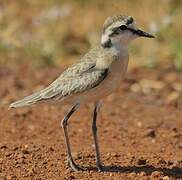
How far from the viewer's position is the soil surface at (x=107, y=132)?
6.07 metres

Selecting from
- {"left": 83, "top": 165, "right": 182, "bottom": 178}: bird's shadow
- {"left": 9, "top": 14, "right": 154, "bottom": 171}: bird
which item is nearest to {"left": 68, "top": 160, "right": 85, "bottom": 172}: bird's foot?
{"left": 9, "top": 14, "right": 154, "bottom": 171}: bird

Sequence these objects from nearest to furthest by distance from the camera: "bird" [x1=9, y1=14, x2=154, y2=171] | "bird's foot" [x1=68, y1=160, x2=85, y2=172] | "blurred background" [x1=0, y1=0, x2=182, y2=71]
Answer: "bird" [x1=9, y1=14, x2=154, y2=171] < "bird's foot" [x1=68, y1=160, x2=85, y2=172] < "blurred background" [x1=0, y1=0, x2=182, y2=71]

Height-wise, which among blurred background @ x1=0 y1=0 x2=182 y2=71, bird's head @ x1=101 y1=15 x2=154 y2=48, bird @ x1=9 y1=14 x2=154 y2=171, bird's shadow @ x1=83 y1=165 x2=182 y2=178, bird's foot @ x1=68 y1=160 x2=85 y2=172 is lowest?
bird's shadow @ x1=83 y1=165 x2=182 y2=178

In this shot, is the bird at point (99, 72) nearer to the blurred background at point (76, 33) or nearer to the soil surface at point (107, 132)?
the soil surface at point (107, 132)

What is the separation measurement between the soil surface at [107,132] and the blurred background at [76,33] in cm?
38

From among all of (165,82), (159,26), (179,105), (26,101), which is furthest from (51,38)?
(26,101)

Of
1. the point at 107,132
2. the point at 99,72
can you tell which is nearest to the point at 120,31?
the point at 99,72

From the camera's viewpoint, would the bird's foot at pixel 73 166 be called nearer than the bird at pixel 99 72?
No

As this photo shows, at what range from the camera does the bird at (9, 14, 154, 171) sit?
5805mm

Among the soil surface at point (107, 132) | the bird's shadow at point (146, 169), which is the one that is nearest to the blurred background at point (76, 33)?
the soil surface at point (107, 132)

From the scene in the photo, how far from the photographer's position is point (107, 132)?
7.96m

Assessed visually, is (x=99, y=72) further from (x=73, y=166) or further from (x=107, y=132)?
(x=107, y=132)

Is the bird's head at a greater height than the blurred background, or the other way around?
the blurred background

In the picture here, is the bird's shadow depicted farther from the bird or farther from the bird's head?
the bird's head
